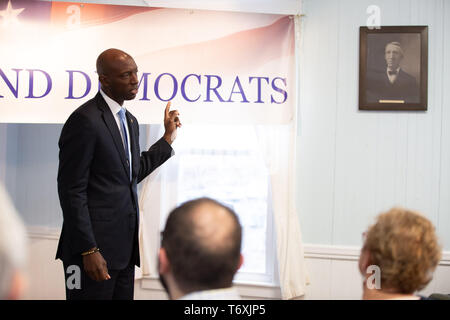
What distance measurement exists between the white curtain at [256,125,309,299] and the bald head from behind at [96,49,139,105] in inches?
49.3

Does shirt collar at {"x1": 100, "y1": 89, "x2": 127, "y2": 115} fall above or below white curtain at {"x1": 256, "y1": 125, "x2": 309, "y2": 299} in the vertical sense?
above

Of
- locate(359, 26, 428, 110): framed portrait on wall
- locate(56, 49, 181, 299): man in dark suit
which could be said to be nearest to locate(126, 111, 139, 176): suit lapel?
locate(56, 49, 181, 299): man in dark suit

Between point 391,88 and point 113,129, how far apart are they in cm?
193

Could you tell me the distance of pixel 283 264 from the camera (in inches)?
129

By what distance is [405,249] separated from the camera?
1.20 meters

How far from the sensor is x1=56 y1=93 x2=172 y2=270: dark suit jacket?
2.08 metres

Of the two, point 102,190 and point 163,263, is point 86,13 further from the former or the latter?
point 163,263

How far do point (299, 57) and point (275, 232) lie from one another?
1178 millimetres

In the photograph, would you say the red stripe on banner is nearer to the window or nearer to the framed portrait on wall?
the window

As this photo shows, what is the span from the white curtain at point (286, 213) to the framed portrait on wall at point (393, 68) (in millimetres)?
566

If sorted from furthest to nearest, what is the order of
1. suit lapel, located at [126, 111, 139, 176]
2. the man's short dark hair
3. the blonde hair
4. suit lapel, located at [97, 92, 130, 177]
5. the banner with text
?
the banner with text → suit lapel, located at [126, 111, 139, 176] → suit lapel, located at [97, 92, 130, 177] → the blonde hair → the man's short dark hair

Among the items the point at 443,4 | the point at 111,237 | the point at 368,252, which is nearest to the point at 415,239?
the point at 368,252

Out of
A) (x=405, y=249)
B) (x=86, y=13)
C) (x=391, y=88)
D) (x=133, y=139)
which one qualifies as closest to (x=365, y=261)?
(x=405, y=249)

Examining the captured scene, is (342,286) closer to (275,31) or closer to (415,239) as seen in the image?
(275,31)
